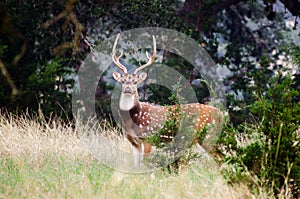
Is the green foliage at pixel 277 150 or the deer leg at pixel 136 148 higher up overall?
the green foliage at pixel 277 150

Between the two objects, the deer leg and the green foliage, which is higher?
the green foliage

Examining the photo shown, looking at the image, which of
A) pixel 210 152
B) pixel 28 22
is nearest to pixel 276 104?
pixel 210 152

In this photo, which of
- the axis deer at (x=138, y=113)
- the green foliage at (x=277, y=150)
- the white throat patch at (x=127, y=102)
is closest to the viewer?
the green foliage at (x=277, y=150)

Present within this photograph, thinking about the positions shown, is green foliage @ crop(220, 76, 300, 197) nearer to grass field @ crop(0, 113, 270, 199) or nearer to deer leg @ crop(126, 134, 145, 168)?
grass field @ crop(0, 113, 270, 199)

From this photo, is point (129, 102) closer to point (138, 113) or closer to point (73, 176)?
point (138, 113)

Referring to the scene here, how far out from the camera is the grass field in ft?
20.4

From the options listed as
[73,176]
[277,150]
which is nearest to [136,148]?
[73,176]

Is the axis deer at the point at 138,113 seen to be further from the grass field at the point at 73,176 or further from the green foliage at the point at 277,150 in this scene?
the green foliage at the point at 277,150

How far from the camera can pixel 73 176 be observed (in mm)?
7125

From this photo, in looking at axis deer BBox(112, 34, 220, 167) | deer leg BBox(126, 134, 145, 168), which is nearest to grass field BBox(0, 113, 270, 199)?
deer leg BBox(126, 134, 145, 168)

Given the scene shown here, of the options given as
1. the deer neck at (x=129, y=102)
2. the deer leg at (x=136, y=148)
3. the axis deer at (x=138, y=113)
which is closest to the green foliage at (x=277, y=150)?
the deer leg at (x=136, y=148)

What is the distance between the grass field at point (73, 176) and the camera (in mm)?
6227

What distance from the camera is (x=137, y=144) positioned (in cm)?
883

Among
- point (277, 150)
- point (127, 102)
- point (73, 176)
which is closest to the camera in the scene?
point (277, 150)
